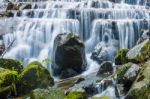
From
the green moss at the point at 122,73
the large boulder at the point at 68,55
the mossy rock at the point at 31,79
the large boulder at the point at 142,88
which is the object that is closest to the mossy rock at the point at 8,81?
the mossy rock at the point at 31,79

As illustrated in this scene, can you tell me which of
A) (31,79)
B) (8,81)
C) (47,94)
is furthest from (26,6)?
(47,94)

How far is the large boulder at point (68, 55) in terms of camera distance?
19.7 metres

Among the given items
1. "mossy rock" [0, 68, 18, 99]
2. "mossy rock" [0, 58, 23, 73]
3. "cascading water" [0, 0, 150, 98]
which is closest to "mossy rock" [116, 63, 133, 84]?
"mossy rock" [0, 68, 18, 99]

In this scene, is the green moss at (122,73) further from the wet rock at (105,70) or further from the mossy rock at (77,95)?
the wet rock at (105,70)

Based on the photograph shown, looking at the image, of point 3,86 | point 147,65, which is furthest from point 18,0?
point 147,65

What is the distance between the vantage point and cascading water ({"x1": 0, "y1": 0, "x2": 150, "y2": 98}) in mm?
24016

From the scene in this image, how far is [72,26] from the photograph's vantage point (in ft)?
84.1

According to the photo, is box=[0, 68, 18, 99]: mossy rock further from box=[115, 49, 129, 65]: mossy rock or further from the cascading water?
the cascading water

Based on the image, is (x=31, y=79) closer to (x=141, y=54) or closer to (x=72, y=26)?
(x=141, y=54)

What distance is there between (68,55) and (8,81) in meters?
5.32

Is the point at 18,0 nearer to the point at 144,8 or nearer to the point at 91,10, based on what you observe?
the point at 91,10

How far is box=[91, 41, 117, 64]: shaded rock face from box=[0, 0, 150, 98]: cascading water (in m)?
0.54

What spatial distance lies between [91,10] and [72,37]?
7.33m

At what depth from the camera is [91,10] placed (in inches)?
1059
